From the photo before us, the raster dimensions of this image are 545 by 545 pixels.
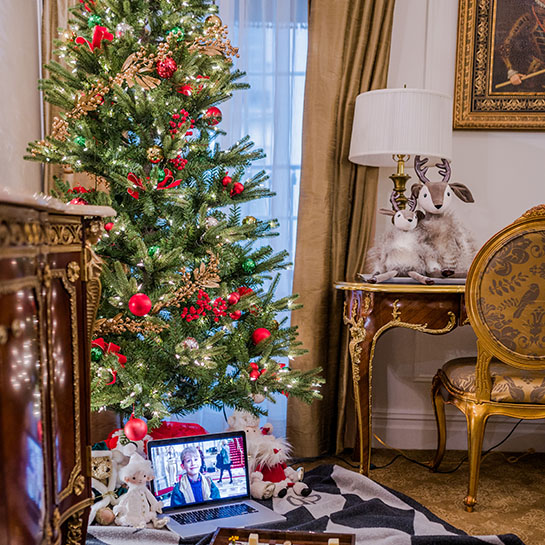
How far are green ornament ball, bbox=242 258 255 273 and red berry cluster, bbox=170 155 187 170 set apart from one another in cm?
40

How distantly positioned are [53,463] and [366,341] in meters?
1.39

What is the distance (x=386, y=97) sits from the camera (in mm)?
2379

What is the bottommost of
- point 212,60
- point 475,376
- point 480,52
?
point 475,376

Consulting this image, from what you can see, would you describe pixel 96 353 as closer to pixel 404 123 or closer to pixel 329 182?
pixel 329 182

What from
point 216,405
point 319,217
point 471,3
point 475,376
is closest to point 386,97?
point 319,217

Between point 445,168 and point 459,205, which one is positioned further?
point 459,205

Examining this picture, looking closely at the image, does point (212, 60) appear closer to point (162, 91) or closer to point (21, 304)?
point (162, 91)

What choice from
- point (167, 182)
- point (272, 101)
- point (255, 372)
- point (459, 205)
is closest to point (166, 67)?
point (167, 182)

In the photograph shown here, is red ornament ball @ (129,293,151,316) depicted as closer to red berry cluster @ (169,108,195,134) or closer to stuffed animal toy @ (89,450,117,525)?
stuffed animal toy @ (89,450,117,525)

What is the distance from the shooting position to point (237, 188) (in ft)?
7.07

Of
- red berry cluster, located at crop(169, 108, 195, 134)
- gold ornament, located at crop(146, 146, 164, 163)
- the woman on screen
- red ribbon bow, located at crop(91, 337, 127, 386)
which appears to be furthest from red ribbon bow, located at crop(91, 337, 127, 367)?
red berry cluster, located at crop(169, 108, 195, 134)

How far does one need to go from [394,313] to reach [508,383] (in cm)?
46

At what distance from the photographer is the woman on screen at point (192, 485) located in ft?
6.44

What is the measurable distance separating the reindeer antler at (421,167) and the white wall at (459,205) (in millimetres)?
231
